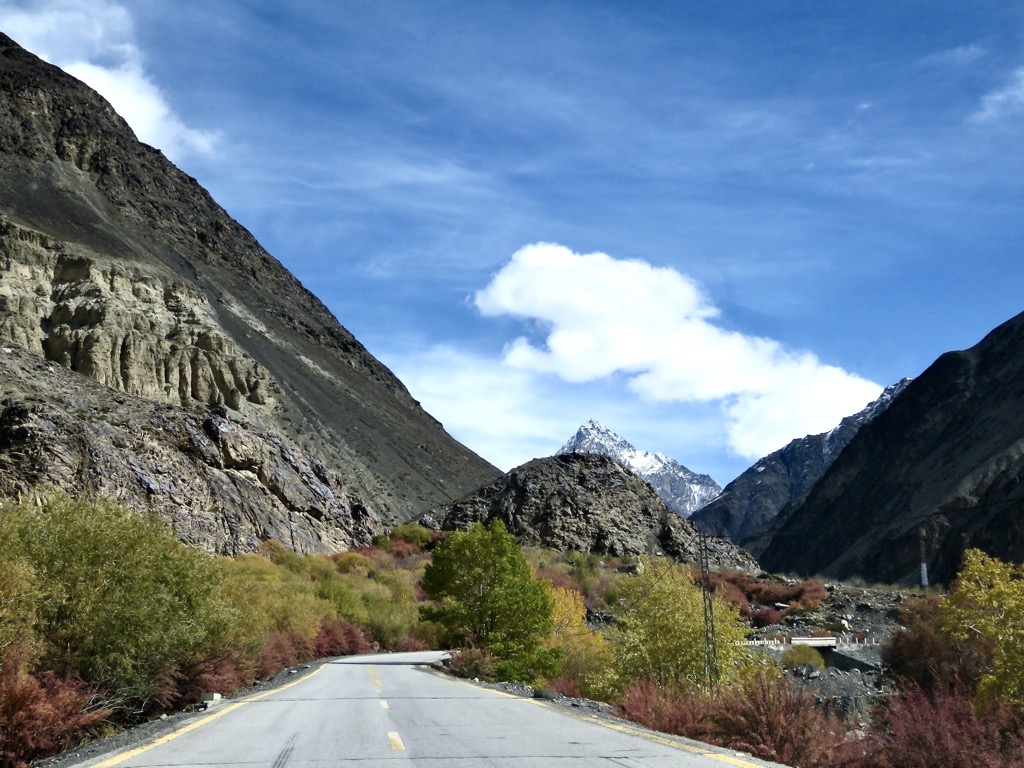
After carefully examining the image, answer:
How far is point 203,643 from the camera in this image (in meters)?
25.0

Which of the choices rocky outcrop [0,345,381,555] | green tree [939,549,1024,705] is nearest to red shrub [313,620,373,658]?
rocky outcrop [0,345,381,555]

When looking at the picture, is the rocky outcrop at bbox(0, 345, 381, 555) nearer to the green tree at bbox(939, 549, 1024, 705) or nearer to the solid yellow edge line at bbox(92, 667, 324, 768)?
the solid yellow edge line at bbox(92, 667, 324, 768)

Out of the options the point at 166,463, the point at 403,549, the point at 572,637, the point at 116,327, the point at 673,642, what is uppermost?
the point at 116,327

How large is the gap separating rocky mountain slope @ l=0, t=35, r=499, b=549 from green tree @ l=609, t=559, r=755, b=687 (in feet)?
131

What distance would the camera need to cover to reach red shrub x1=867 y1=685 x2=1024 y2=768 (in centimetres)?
1134

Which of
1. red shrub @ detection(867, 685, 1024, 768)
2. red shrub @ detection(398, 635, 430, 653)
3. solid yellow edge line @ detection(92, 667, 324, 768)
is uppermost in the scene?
red shrub @ detection(867, 685, 1024, 768)

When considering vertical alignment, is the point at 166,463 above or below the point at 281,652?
above

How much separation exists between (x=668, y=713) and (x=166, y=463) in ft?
186

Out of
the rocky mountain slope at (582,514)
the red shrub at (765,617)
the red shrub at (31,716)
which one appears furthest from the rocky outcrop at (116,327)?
the red shrub at (31,716)

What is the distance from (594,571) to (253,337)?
57.2 m

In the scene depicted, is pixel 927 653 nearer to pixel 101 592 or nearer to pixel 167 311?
pixel 101 592

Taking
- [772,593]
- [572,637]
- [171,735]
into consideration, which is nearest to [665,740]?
[171,735]

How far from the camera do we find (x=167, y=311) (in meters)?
103

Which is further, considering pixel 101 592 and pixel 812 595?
pixel 812 595
